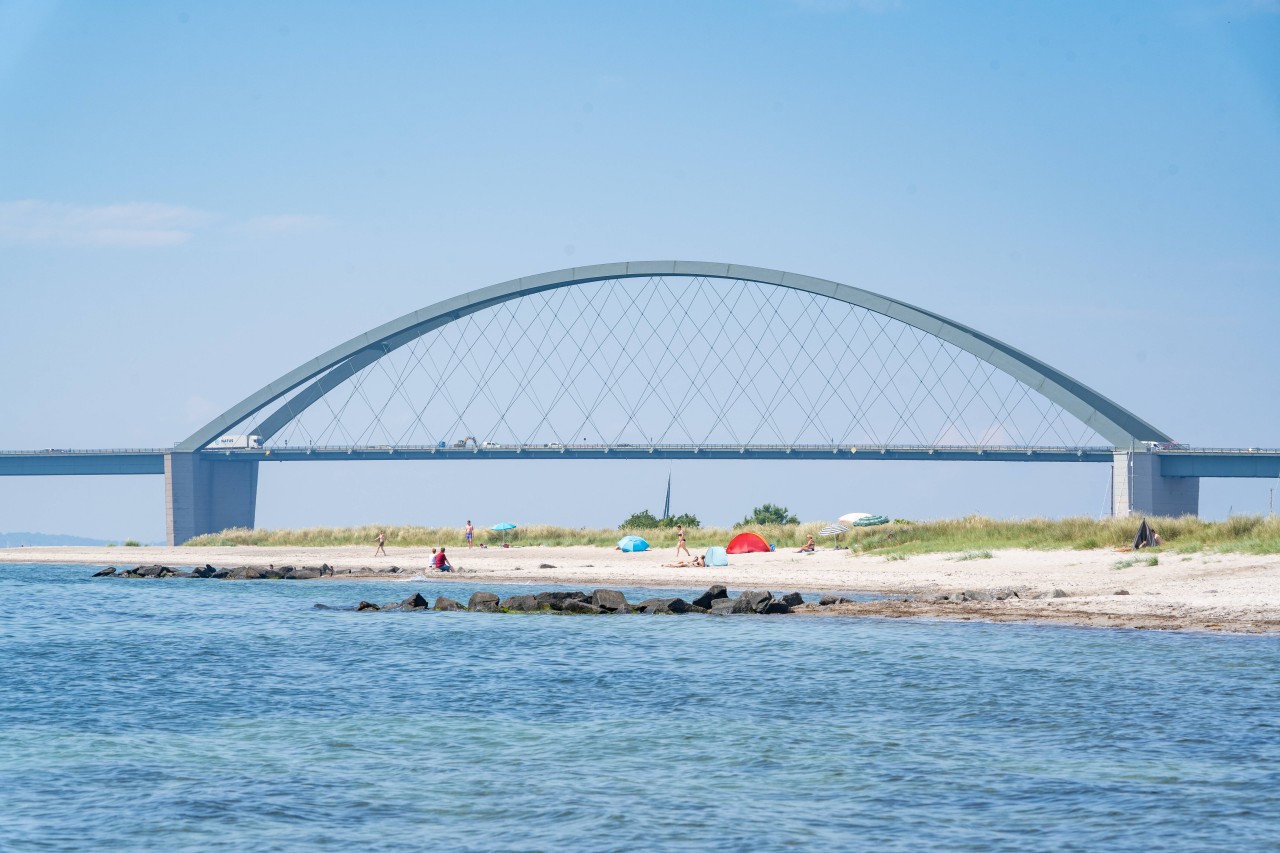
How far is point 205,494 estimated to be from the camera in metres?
99.9

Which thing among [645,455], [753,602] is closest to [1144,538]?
[753,602]

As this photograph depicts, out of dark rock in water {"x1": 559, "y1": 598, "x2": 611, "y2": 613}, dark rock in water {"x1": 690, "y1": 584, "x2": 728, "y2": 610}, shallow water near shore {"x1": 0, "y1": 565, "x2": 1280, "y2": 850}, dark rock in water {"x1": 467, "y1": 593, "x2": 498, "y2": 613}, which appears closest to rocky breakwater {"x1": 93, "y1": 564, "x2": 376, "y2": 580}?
dark rock in water {"x1": 467, "y1": 593, "x2": 498, "y2": 613}

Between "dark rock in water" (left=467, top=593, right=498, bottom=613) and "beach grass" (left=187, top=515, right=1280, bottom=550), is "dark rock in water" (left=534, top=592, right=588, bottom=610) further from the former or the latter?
"beach grass" (left=187, top=515, right=1280, bottom=550)

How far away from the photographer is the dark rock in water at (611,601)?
30.1 m

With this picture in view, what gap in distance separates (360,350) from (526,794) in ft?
292

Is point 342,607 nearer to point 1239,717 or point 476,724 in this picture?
point 476,724

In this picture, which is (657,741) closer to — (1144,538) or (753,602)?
(753,602)

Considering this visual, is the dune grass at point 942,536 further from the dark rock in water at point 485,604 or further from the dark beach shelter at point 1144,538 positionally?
the dark rock in water at point 485,604

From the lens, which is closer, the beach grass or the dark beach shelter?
the beach grass

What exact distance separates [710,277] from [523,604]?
195 ft

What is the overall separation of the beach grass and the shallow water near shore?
41.2ft

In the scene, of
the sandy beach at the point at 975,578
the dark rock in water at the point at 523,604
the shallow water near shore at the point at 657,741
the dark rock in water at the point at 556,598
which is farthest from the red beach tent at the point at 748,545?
the shallow water near shore at the point at 657,741

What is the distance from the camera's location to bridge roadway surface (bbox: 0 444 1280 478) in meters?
80.6

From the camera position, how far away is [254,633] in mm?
28141
